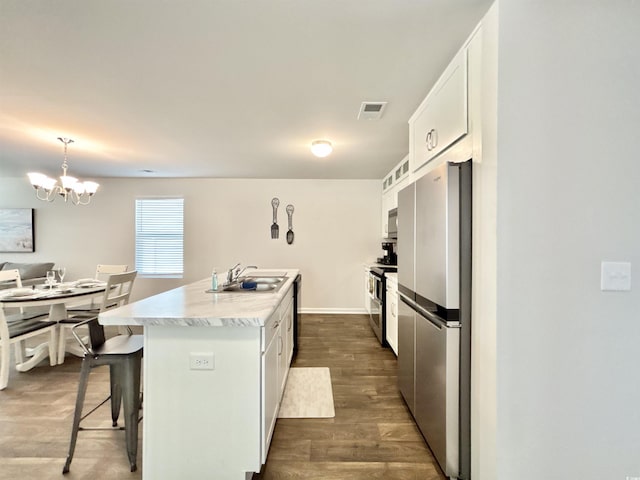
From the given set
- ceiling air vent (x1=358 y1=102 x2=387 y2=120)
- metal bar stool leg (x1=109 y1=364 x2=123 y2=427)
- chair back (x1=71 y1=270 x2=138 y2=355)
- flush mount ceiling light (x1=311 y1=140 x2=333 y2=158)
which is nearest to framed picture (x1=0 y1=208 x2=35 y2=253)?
chair back (x1=71 y1=270 x2=138 y2=355)

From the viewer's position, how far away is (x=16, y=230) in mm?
5406

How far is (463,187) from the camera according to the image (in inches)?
60.8

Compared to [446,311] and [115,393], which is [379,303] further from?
[115,393]

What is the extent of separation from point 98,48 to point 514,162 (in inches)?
92.6

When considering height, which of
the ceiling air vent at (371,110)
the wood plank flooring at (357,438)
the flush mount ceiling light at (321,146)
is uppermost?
the ceiling air vent at (371,110)

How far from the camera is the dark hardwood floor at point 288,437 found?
67.0 inches

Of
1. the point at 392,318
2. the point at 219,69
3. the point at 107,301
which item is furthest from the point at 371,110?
the point at 107,301

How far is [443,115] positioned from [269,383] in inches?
80.4

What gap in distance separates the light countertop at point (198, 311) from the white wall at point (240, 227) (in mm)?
3383

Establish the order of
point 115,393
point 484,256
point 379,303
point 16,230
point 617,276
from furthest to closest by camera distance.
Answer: point 16,230 → point 379,303 → point 115,393 → point 484,256 → point 617,276

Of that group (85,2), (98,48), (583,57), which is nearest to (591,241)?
(583,57)

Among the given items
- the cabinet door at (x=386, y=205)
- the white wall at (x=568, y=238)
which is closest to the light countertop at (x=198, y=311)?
the white wall at (x=568, y=238)

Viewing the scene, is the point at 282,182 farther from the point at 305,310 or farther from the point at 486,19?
the point at 486,19

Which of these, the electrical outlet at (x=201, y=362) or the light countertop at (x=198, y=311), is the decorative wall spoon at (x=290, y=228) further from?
the electrical outlet at (x=201, y=362)
